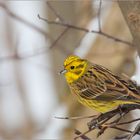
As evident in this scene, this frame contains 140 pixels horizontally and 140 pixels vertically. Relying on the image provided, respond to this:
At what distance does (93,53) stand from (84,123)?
0.77 metres

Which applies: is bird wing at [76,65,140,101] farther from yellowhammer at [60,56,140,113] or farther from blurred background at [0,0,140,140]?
blurred background at [0,0,140,140]

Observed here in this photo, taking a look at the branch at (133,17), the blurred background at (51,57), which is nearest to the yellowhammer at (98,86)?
the blurred background at (51,57)

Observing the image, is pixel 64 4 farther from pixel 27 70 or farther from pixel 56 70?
pixel 27 70

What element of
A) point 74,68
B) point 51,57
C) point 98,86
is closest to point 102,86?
point 98,86

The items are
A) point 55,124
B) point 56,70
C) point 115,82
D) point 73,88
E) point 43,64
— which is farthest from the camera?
point 43,64

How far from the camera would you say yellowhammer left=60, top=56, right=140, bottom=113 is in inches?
173

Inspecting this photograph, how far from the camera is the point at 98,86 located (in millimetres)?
4719

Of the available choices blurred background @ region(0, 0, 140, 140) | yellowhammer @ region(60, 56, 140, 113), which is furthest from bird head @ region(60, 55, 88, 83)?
blurred background @ region(0, 0, 140, 140)

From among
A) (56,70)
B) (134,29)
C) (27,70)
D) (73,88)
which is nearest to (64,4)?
(56,70)

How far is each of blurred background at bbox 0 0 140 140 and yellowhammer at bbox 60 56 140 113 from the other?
20 centimetres

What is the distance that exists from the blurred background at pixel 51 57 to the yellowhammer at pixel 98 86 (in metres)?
0.20

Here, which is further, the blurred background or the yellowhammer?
the blurred background

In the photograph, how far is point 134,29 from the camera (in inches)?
169

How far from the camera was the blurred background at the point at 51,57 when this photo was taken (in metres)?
6.52
